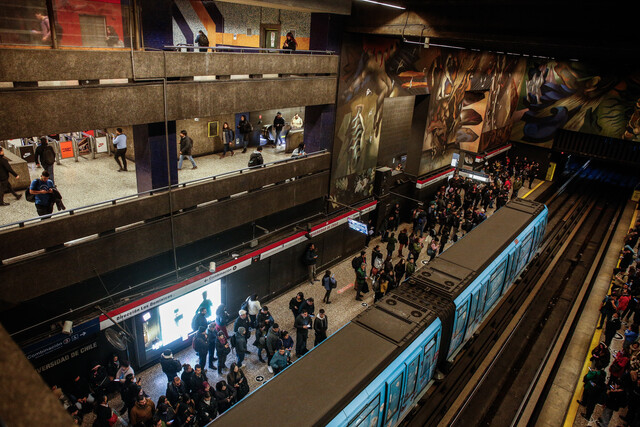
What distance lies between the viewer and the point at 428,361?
384 inches

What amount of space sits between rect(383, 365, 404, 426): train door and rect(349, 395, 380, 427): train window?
15.3 inches

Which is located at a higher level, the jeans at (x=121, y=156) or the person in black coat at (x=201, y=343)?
the jeans at (x=121, y=156)

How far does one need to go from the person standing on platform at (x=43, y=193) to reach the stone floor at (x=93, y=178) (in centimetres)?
45

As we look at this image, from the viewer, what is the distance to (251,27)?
1639cm

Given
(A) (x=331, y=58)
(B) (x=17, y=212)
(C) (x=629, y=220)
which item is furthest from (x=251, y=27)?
(C) (x=629, y=220)

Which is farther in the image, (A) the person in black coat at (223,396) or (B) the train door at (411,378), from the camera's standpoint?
(A) the person in black coat at (223,396)

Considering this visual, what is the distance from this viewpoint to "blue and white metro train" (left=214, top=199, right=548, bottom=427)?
669 centimetres

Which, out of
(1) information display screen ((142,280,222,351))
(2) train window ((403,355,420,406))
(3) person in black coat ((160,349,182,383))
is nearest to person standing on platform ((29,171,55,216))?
(1) information display screen ((142,280,222,351))

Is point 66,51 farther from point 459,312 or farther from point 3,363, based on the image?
point 459,312

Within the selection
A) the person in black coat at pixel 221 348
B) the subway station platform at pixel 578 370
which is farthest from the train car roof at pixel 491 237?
the person in black coat at pixel 221 348

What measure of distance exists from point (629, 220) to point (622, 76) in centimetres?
919

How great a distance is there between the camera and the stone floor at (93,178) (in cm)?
970

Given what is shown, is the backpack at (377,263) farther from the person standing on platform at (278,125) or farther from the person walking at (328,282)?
the person standing on platform at (278,125)

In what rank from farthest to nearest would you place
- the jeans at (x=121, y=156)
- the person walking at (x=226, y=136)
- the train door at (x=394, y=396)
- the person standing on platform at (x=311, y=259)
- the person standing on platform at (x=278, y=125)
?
the person standing on platform at (x=278, y=125) < the person standing on platform at (x=311, y=259) < the person walking at (x=226, y=136) < the jeans at (x=121, y=156) < the train door at (x=394, y=396)
